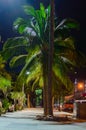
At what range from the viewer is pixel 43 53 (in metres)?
26.0

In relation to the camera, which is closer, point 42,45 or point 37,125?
point 37,125

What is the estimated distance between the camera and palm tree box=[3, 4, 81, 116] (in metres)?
25.9

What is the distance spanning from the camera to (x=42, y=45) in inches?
1038

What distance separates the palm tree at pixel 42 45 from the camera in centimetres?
2594

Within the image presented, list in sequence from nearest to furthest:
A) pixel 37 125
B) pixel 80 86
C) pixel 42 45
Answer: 1. pixel 37 125
2. pixel 42 45
3. pixel 80 86

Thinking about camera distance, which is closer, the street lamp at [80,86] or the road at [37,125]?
the road at [37,125]

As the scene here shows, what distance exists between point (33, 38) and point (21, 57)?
7.36 ft

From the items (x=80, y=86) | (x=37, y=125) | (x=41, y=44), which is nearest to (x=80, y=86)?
(x=80, y=86)

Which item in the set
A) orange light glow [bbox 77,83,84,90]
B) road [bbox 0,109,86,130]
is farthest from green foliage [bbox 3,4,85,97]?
orange light glow [bbox 77,83,84,90]

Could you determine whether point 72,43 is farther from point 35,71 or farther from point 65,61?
point 35,71

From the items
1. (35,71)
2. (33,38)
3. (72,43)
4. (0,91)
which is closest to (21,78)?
(35,71)

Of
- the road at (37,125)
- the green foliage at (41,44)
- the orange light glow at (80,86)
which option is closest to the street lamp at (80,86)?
the orange light glow at (80,86)

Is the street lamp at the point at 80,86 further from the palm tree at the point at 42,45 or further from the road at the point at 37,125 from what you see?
the road at the point at 37,125

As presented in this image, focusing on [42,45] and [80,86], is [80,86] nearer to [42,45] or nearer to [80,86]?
[80,86]
